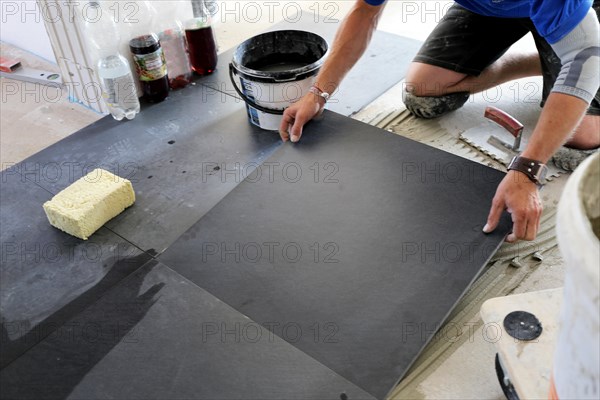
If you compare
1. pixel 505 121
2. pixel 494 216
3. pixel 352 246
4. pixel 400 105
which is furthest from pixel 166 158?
pixel 505 121

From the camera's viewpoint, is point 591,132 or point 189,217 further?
point 591,132

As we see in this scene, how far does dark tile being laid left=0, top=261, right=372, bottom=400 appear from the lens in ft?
4.66

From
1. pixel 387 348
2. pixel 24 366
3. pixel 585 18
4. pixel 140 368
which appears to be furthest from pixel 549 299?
pixel 24 366

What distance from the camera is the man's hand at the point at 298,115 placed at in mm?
2160

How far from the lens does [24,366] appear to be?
59.2 inches

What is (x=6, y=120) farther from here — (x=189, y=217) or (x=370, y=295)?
(x=370, y=295)

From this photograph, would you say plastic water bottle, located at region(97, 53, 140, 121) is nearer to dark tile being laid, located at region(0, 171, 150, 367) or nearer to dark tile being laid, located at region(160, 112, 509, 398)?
dark tile being laid, located at region(0, 171, 150, 367)

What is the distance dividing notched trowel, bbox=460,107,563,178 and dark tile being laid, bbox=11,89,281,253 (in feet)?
2.84

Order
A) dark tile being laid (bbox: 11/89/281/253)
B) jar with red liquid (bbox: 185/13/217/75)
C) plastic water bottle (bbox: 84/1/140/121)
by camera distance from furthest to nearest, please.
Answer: jar with red liquid (bbox: 185/13/217/75) < plastic water bottle (bbox: 84/1/140/121) < dark tile being laid (bbox: 11/89/281/253)

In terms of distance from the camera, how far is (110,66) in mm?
2367

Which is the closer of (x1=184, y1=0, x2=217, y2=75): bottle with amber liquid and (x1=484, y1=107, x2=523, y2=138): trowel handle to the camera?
(x1=484, y1=107, x2=523, y2=138): trowel handle

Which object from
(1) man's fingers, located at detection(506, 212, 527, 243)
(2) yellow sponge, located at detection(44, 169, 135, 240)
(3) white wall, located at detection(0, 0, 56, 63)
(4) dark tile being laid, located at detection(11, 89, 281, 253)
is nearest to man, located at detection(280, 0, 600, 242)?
(1) man's fingers, located at detection(506, 212, 527, 243)

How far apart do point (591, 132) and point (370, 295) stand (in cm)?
122

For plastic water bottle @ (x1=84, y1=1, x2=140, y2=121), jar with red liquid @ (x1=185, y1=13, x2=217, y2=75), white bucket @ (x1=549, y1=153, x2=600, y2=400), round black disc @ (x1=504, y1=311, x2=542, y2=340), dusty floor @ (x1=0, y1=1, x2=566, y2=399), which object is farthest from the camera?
jar with red liquid @ (x1=185, y1=13, x2=217, y2=75)
